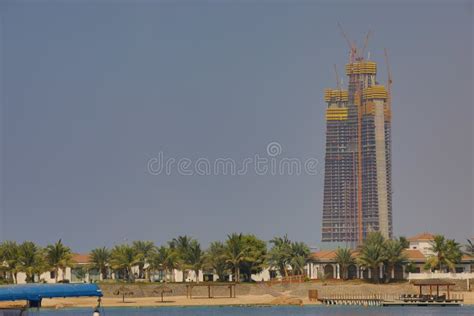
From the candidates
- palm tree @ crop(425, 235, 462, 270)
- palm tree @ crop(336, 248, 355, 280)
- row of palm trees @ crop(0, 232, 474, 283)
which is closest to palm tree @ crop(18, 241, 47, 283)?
row of palm trees @ crop(0, 232, 474, 283)

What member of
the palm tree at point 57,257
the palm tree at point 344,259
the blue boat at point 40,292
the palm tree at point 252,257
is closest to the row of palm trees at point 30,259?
the palm tree at point 57,257

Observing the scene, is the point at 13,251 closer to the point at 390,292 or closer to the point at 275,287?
the point at 275,287

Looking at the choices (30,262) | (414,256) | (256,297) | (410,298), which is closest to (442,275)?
(410,298)

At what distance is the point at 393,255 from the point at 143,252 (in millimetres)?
29820

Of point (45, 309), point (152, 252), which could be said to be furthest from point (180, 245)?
point (45, 309)

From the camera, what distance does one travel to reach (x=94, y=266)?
14162 centimetres

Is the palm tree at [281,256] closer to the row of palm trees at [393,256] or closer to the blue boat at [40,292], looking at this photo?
the row of palm trees at [393,256]

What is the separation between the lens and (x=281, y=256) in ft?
470

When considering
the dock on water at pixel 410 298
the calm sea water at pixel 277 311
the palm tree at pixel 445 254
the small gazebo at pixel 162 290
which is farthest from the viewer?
the palm tree at pixel 445 254

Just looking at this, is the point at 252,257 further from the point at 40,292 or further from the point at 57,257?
the point at 40,292

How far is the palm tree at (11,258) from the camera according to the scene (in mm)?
130875

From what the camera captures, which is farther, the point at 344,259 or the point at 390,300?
the point at 344,259

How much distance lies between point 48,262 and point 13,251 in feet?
13.7

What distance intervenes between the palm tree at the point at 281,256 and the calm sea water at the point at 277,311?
86.4ft
